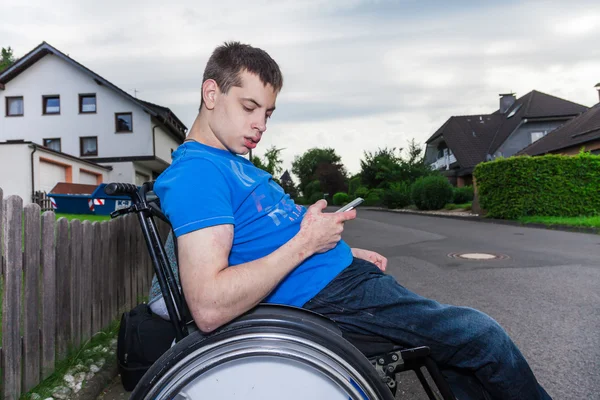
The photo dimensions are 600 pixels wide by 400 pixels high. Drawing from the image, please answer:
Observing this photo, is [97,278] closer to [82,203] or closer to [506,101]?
[82,203]

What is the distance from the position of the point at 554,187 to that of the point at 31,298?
18785 millimetres

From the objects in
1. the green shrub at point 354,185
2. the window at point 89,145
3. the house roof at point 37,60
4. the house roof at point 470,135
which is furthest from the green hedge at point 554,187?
the green shrub at point 354,185

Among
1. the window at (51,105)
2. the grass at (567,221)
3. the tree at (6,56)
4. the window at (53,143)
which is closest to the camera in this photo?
the grass at (567,221)

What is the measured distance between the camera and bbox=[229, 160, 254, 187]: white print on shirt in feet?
5.51

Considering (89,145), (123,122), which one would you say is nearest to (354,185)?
(123,122)

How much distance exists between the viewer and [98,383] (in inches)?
132

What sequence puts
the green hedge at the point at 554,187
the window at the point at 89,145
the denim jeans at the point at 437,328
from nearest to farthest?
the denim jeans at the point at 437,328, the green hedge at the point at 554,187, the window at the point at 89,145

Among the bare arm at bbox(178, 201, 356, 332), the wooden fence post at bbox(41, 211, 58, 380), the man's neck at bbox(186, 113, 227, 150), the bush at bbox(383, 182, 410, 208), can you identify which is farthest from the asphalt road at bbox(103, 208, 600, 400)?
the bush at bbox(383, 182, 410, 208)

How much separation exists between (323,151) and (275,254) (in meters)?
113

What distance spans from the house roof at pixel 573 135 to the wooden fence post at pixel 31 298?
27437 mm

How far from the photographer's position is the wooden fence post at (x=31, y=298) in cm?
307

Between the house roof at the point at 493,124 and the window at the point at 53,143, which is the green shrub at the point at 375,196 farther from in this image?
the window at the point at 53,143

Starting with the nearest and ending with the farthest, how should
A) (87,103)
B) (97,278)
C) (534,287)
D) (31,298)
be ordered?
(31,298)
(97,278)
(534,287)
(87,103)

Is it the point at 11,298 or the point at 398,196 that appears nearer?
the point at 11,298
